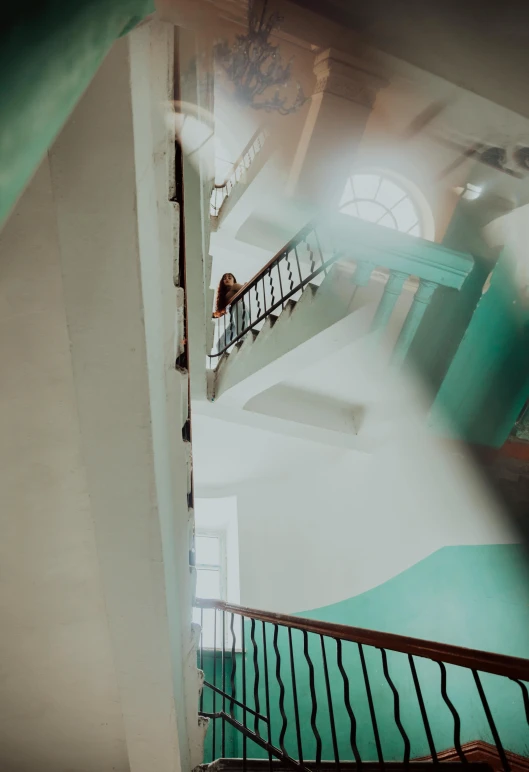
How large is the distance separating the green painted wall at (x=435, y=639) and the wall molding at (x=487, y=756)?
0.08 metres

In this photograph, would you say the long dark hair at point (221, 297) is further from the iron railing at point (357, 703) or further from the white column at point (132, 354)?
the white column at point (132, 354)

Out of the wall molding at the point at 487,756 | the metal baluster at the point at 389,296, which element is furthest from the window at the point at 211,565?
the metal baluster at the point at 389,296

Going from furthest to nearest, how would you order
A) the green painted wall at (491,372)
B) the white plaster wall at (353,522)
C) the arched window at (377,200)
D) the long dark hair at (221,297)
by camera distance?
the arched window at (377,200)
the long dark hair at (221,297)
the white plaster wall at (353,522)
the green painted wall at (491,372)

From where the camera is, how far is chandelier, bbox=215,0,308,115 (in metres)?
4.38

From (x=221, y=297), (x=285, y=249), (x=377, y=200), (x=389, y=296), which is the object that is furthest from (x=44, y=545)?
(x=377, y=200)

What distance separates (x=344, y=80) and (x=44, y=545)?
6040 mm

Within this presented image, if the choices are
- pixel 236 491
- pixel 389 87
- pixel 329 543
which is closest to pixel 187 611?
pixel 329 543

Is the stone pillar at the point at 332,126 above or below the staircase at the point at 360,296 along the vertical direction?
above

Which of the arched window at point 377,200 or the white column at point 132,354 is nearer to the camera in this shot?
the white column at point 132,354

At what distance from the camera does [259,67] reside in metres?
5.40

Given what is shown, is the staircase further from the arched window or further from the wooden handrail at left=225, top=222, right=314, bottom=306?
the arched window

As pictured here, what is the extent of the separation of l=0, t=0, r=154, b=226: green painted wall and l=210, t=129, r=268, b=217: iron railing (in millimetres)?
7231

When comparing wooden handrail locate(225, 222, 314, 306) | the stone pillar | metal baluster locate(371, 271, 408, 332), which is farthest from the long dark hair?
metal baluster locate(371, 271, 408, 332)

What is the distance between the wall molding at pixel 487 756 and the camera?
11.9ft
